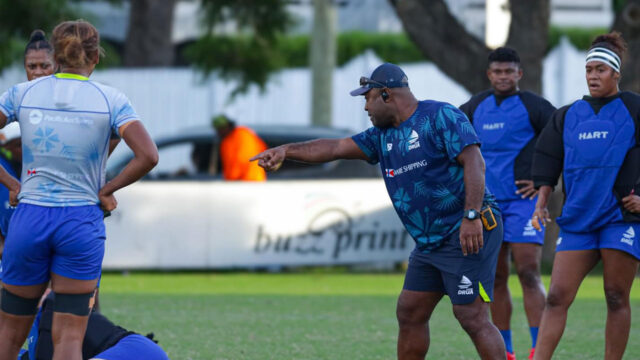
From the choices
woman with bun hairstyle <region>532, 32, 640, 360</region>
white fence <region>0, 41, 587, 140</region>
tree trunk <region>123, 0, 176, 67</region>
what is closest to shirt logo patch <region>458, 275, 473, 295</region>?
woman with bun hairstyle <region>532, 32, 640, 360</region>

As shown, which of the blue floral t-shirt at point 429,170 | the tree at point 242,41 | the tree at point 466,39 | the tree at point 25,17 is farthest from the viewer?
the tree at point 25,17

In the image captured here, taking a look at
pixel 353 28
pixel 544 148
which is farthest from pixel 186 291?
pixel 353 28

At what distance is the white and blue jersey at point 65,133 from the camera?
546 cm

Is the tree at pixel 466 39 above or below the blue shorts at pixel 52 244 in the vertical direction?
above

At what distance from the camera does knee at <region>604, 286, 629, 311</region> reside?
6719mm

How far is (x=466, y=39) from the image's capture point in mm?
16328

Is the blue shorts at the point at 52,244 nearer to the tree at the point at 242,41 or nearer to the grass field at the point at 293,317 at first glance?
the grass field at the point at 293,317

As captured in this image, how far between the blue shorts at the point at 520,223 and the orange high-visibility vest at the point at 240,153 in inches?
311

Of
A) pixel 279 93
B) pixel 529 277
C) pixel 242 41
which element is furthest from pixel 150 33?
pixel 529 277

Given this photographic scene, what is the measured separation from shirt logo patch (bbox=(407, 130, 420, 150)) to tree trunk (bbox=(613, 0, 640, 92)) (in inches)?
398

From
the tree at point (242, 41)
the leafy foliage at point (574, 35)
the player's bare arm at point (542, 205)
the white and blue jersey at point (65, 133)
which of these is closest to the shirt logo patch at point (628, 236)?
the player's bare arm at point (542, 205)

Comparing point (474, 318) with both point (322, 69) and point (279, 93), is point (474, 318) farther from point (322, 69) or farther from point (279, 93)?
point (279, 93)

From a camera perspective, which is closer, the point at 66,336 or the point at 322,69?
the point at 66,336

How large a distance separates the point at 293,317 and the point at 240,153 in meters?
5.51
